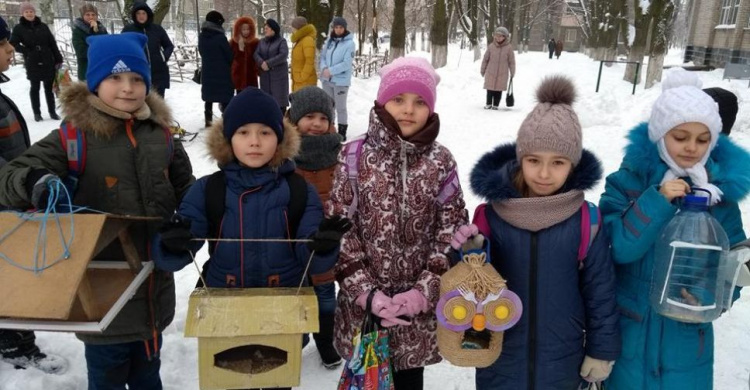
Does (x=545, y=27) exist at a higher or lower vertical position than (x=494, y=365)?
higher

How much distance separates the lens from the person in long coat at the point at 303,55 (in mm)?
8641

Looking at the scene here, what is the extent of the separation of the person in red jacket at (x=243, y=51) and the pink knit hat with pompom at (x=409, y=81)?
7197mm

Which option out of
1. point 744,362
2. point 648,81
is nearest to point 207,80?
point 744,362

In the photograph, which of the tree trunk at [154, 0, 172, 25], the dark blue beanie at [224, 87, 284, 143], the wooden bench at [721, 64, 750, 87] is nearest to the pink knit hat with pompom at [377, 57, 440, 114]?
the dark blue beanie at [224, 87, 284, 143]

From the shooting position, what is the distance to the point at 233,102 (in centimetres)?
241

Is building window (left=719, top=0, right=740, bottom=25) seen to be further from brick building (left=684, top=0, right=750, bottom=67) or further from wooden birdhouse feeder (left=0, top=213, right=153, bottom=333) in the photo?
wooden birdhouse feeder (left=0, top=213, right=153, bottom=333)

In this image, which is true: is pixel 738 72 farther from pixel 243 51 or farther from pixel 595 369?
pixel 595 369

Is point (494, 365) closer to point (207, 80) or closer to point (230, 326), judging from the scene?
point (230, 326)

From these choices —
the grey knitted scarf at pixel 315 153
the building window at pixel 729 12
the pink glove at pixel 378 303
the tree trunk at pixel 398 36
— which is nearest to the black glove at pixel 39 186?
the pink glove at pixel 378 303

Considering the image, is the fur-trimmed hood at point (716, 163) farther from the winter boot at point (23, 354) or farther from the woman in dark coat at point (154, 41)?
the woman in dark coat at point (154, 41)

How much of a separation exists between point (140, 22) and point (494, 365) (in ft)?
27.4

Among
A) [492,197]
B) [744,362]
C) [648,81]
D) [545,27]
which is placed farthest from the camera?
[545,27]

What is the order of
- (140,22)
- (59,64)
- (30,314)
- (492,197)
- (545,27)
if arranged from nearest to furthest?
(30,314) < (492,197) < (140,22) < (59,64) < (545,27)

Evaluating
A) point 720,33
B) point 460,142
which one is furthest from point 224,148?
point 720,33
